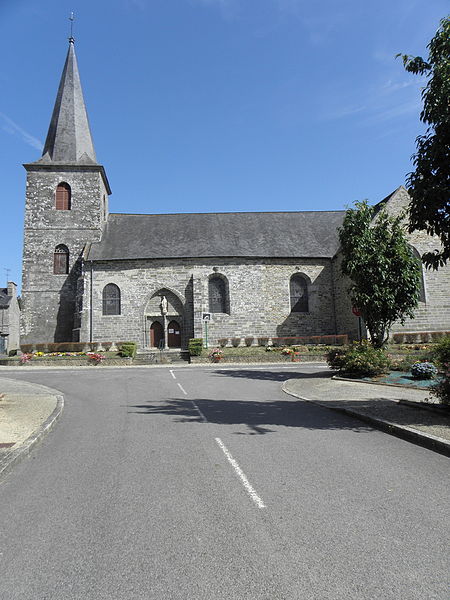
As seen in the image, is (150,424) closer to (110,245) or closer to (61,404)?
(61,404)

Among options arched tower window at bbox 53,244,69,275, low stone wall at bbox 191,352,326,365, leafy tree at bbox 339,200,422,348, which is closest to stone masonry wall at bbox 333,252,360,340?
low stone wall at bbox 191,352,326,365

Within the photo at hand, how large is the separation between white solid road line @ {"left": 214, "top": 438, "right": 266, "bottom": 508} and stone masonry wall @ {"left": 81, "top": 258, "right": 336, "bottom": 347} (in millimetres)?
24334

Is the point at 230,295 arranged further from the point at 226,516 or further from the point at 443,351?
the point at 226,516

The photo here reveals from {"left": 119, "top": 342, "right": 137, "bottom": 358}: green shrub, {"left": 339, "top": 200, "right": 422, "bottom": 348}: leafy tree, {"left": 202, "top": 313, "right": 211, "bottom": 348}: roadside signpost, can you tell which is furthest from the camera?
{"left": 202, "top": 313, "right": 211, "bottom": 348}: roadside signpost

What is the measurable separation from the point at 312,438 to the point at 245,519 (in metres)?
3.23

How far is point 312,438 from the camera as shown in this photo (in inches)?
264

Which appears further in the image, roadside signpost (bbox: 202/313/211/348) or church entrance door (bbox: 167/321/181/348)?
church entrance door (bbox: 167/321/181/348)

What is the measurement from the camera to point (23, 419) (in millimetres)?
8320

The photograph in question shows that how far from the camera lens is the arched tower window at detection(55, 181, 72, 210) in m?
32.9

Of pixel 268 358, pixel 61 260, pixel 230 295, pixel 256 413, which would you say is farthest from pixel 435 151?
pixel 61 260

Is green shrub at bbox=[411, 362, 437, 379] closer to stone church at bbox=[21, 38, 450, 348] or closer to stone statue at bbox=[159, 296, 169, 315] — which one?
stone church at bbox=[21, 38, 450, 348]

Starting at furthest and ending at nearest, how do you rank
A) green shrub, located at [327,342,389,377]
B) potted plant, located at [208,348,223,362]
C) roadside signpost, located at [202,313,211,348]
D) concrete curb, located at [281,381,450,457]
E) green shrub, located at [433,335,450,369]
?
1. roadside signpost, located at [202,313,211,348]
2. potted plant, located at [208,348,223,362]
3. green shrub, located at [327,342,389,377]
4. green shrub, located at [433,335,450,369]
5. concrete curb, located at [281,381,450,457]

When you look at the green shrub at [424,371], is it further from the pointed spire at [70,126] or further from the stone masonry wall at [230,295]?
the pointed spire at [70,126]

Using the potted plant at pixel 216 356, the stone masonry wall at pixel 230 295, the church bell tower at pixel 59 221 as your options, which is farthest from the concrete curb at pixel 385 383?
the church bell tower at pixel 59 221
